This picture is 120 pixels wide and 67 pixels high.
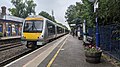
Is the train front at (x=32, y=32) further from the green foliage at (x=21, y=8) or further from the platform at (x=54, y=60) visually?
the green foliage at (x=21, y=8)

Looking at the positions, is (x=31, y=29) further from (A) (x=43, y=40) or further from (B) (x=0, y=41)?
(B) (x=0, y=41)

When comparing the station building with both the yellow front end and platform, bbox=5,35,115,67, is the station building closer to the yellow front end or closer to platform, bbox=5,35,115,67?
the yellow front end

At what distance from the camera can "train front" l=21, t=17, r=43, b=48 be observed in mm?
19391

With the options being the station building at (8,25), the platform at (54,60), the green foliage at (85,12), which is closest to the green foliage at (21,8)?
the station building at (8,25)

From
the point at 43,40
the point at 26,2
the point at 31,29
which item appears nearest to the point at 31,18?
the point at 31,29

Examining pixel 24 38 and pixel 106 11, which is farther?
pixel 24 38

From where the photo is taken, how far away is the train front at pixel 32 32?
19391mm

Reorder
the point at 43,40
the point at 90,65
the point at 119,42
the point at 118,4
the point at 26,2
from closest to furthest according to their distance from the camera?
the point at 118,4, the point at 90,65, the point at 119,42, the point at 43,40, the point at 26,2

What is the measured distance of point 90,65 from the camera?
9.00m

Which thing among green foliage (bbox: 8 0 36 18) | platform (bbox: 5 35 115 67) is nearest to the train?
platform (bbox: 5 35 115 67)

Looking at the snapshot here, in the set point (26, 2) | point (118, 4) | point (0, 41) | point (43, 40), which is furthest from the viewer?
point (26, 2)

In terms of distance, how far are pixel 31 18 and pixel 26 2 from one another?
260 feet

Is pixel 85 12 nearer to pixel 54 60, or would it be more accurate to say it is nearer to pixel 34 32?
pixel 34 32

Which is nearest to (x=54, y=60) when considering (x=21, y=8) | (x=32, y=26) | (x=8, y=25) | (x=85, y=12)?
(x=85, y=12)
